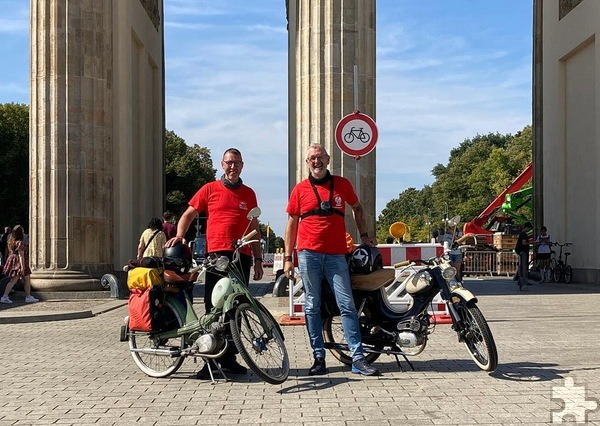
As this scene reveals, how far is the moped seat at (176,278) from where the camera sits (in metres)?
8.04

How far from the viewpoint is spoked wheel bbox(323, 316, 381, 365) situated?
8.51 metres

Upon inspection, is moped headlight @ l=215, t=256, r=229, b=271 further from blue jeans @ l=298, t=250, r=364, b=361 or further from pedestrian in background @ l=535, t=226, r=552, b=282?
pedestrian in background @ l=535, t=226, r=552, b=282

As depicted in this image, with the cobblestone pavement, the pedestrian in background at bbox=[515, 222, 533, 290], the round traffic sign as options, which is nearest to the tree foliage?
the pedestrian in background at bbox=[515, 222, 533, 290]

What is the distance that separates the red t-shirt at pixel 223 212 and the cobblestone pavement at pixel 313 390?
116cm

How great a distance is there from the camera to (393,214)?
146625 mm

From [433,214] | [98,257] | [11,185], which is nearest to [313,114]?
[98,257]

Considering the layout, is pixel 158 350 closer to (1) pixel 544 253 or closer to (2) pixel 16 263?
(2) pixel 16 263

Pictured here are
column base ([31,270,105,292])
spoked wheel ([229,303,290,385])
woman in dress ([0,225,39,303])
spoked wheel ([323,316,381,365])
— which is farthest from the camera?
column base ([31,270,105,292])

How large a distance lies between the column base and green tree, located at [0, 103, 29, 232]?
36300 mm

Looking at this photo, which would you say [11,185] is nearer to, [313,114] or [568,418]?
[313,114]

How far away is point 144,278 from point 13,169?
49833 millimetres

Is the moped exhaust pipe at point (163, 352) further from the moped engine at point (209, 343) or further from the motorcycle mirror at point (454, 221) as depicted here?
the motorcycle mirror at point (454, 221)

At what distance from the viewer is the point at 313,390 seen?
7.36m

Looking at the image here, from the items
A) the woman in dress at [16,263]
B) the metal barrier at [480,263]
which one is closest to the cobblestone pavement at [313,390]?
the woman in dress at [16,263]
